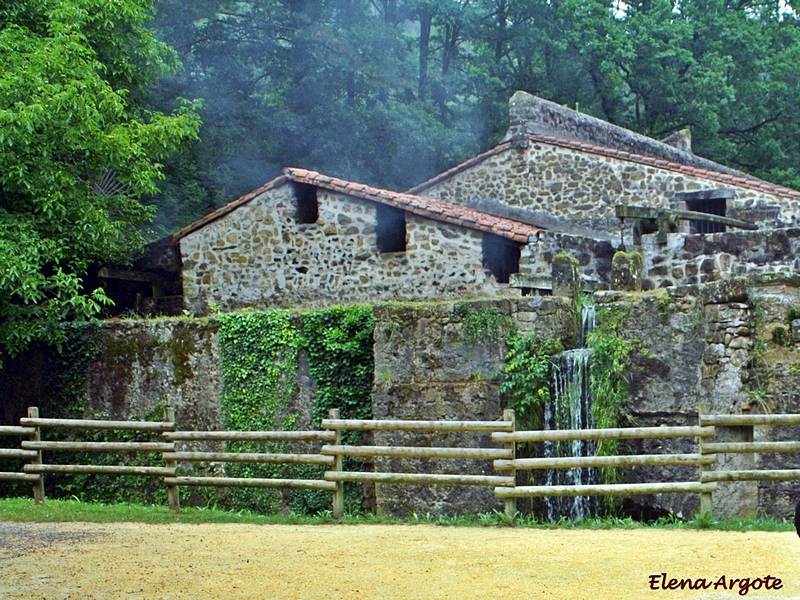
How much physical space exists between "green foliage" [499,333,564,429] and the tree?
6458mm

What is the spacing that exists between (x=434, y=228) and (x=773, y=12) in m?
21.6

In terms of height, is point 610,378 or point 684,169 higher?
point 684,169

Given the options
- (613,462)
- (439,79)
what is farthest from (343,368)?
(439,79)

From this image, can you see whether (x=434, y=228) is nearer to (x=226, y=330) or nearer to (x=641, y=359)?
(x=226, y=330)

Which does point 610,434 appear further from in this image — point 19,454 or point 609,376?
point 19,454

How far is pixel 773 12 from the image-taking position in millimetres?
33125

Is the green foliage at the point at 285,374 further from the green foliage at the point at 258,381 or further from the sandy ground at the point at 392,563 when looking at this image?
the sandy ground at the point at 392,563

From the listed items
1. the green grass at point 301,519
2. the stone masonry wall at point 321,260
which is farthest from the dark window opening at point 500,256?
the green grass at point 301,519

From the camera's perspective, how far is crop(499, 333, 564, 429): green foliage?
11.5 m

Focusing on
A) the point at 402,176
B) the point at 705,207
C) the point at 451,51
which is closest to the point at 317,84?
the point at 402,176

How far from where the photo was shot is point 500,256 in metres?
16.8

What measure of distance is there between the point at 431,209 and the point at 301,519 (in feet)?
22.7

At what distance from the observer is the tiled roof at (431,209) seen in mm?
16188

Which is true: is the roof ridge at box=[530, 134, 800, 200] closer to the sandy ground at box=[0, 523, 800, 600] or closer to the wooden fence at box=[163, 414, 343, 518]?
the wooden fence at box=[163, 414, 343, 518]
